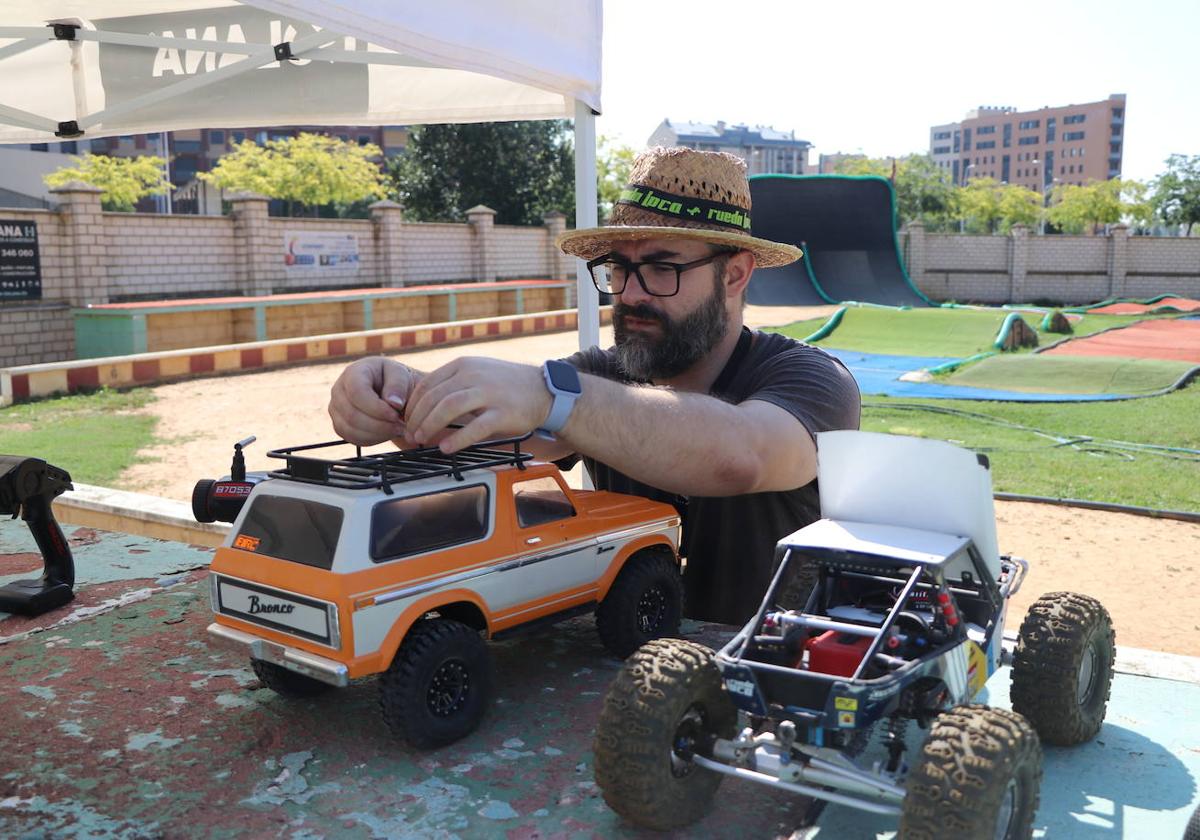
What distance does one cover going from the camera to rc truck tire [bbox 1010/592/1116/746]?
6.43 ft

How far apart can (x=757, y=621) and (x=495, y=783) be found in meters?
0.64

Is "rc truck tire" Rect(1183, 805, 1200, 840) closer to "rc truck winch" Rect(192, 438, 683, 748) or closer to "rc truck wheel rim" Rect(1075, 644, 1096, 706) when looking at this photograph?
"rc truck wheel rim" Rect(1075, 644, 1096, 706)

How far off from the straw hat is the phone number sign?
24012 millimetres

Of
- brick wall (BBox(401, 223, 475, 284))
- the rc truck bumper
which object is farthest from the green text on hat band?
brick wall (BBox(401, 223, 475, 284))

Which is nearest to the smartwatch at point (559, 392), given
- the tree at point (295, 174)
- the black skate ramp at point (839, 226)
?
the black skate ramp at point (839, 226)

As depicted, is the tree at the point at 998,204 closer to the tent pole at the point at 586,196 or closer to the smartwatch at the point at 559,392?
the tent pole at the point at 586,196

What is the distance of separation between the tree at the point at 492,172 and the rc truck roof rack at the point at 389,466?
150 feet

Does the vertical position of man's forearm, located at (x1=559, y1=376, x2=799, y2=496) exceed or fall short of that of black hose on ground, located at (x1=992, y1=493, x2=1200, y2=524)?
it exceeds it

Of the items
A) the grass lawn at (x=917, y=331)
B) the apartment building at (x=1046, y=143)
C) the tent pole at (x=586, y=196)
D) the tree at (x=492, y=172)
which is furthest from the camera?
the apartment building at (x=1046, y=143)

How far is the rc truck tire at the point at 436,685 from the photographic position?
2082 mm

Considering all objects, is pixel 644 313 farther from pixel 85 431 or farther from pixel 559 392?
pixel 85 431

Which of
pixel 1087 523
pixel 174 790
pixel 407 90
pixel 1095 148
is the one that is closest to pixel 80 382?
pixel 407 90

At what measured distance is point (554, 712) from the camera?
7.52ft

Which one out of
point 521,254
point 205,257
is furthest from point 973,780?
point 521,254
